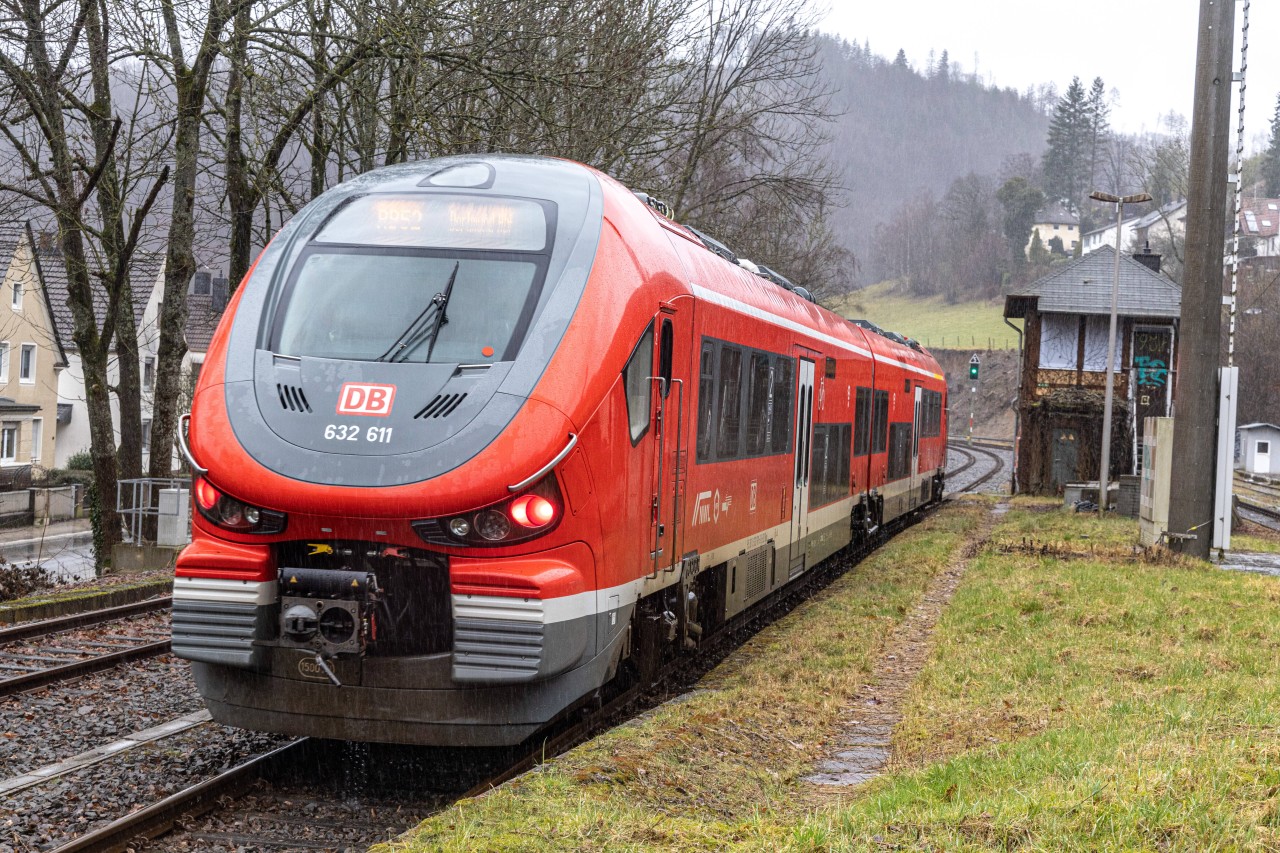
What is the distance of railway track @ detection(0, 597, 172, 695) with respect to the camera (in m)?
9.32

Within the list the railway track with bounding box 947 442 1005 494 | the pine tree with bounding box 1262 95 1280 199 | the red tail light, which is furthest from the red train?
the pine tree with bounding box 1262 95 1280 199

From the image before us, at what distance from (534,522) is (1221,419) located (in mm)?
14000

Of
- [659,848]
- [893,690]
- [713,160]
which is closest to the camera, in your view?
[659,848]

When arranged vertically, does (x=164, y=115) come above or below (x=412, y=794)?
above

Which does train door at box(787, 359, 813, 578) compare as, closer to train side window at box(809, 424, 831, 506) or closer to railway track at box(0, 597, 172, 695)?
train side window at box(809, 424, 831, 506)

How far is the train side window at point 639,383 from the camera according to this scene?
7531 millimetres

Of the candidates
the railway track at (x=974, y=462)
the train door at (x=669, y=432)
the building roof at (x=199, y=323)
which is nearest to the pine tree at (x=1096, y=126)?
the railway track at (x=974, y=462)

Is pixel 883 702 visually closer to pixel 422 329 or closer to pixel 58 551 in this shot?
pixel 422 329

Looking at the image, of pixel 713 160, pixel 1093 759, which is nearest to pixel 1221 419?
pixel 1093 759

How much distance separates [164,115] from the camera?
61.6 ft

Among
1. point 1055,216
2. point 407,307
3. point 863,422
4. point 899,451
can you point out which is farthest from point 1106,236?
point 407,307

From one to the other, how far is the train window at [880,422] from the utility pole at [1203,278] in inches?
156

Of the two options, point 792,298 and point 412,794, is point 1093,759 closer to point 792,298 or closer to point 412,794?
point 412,794

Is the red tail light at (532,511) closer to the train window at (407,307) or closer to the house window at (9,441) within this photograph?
the train window at (407,307)
